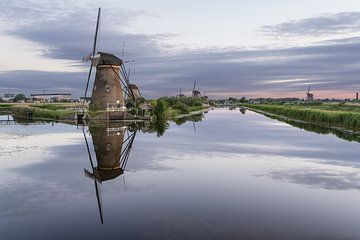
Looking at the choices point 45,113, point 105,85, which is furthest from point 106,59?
point 45,113

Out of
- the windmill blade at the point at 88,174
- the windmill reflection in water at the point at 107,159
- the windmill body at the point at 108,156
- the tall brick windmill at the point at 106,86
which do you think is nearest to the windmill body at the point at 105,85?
the tall brick windmill at the point at 106,86

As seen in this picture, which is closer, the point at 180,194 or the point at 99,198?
the point at 99,198

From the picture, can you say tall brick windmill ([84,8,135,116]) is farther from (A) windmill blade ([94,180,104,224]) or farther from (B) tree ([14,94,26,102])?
(B) tree ([14,94,26,102])

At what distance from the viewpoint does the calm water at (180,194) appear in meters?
6.66

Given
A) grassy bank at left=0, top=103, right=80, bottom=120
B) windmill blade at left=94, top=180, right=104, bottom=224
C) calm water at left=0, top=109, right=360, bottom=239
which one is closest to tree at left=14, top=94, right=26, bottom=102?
grassy bank at left=0, top=103, right=80, bottom=120

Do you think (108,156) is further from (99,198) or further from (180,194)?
(180,194)

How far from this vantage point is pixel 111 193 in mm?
9258

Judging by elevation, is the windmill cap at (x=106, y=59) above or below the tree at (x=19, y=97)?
above

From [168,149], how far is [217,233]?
1058 cm

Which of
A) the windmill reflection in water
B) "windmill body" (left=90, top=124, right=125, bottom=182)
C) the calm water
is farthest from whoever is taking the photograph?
"windmill body" (left=90, top=124, right=125, bottom=182)

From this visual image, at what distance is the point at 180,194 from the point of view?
9.08m

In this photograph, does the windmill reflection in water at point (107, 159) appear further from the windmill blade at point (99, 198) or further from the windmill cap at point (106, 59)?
the windmill cap at point (106, 59)

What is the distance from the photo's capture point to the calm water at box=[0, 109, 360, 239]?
666 cm

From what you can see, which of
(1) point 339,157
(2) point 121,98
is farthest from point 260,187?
(2) point 121,98
